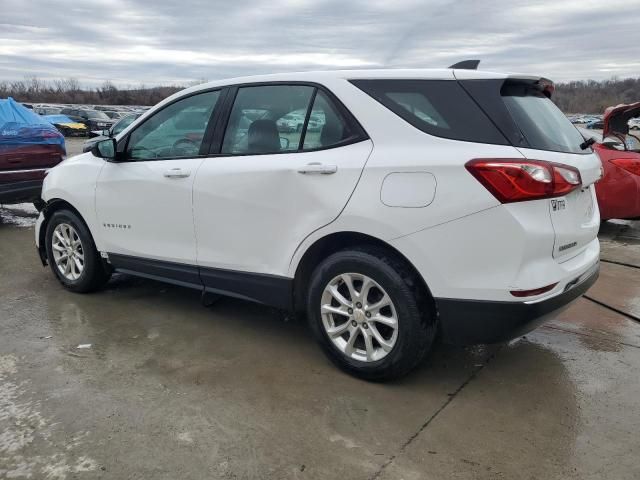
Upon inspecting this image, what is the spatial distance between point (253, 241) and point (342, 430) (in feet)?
4.37

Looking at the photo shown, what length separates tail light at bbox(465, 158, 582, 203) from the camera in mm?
2738

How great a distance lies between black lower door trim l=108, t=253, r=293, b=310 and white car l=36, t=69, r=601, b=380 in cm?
1

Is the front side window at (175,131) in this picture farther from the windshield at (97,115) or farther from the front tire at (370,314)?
the windshield at (97,115)

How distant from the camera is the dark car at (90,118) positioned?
30.9 metres

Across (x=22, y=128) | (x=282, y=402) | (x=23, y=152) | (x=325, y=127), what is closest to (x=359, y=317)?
(x=282, y=402)

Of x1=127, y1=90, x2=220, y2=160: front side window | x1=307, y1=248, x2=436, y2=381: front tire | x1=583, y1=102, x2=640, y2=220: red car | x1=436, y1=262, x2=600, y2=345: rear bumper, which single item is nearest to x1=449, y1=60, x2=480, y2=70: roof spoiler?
x1=307, y1=248, x2=436, y2=381: front tire

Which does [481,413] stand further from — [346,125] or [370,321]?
[346,125]

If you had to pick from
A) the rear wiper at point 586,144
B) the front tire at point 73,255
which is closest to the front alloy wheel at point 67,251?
the front tire at point 73,255

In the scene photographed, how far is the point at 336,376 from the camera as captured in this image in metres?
3.41

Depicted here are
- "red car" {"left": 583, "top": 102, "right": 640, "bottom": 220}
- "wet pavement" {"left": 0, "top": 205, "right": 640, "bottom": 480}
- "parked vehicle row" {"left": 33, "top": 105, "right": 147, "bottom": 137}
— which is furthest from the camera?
"parked vehicle row" {"left": 33, "top": 105, "right": 147, "bottom": 137}

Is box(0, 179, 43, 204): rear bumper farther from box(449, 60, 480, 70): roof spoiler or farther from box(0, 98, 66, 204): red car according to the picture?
box(449, 60, 480, 70): roof spoiler

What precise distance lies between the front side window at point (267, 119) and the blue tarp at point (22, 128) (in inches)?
195

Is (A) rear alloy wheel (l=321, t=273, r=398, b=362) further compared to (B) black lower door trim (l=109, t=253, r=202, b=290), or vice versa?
(B) black lower door trim (l=109, t=253, r=202, b=290)

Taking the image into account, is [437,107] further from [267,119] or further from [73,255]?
[73,255]
